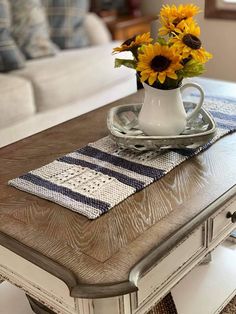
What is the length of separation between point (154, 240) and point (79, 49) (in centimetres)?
196

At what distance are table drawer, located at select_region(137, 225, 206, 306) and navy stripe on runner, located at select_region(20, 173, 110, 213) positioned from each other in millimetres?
168

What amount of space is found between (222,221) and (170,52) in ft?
1.31

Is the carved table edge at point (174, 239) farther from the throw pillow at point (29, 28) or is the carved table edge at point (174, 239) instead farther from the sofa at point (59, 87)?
the throw pillow at point (29, 28)

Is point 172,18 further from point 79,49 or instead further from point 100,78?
point 79,49

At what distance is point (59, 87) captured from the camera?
2.31 metres

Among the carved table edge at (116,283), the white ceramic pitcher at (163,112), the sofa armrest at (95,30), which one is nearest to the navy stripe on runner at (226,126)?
the white ceramic pitcher at (163,112)

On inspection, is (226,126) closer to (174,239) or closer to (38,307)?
(174,239)

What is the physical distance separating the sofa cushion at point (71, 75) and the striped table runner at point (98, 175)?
3.25ft

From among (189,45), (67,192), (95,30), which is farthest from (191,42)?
(95,30)

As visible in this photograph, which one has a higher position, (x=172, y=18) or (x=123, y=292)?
(x=172, y=18)

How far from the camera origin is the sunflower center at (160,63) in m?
1.13

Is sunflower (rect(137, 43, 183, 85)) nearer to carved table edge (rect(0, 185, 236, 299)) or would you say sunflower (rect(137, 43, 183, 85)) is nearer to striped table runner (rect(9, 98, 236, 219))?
striped table runner (rect(9, 98, 236, 219))

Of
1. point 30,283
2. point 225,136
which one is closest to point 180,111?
point 225,136

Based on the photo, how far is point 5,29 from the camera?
7.67 ft
